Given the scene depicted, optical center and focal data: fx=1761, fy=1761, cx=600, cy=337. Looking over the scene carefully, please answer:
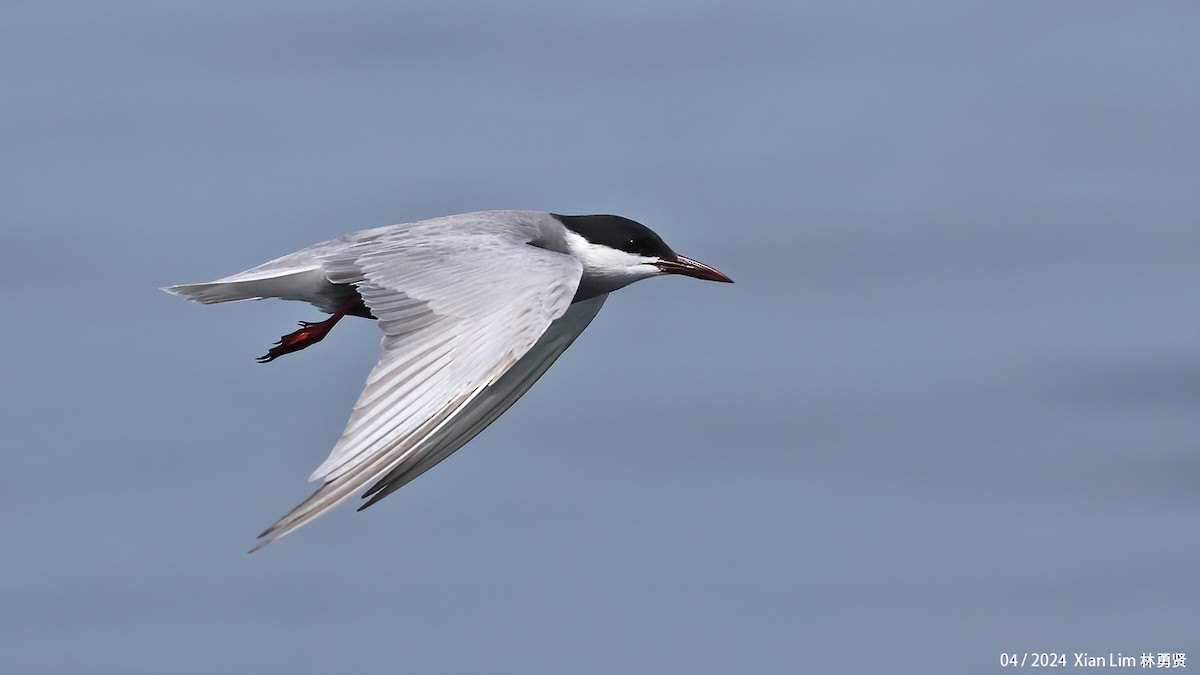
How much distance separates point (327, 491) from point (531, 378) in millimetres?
3662

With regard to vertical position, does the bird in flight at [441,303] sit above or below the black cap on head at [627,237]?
below

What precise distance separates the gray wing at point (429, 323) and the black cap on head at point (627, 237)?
2.77ft

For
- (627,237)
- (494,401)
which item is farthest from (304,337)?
(627,237)

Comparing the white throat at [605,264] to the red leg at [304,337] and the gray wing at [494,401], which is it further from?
the red leg at [304,337]

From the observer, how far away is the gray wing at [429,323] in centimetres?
813

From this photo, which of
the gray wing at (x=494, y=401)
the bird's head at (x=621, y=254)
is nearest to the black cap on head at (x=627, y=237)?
the bird's head at (x=621, y=254)

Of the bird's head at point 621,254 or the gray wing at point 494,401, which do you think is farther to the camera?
the bird's head at point 621,254

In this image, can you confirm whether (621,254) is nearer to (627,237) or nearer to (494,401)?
(627,237)

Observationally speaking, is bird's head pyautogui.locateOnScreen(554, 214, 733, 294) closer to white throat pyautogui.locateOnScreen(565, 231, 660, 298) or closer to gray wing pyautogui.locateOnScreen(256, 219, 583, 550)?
white throat pyautogui.locateOnScreen(565, 231, 660, 298)

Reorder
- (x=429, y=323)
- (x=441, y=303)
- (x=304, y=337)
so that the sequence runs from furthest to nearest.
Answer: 1. (x=304, y=337)
2. (x=441, y=303)
3. (x=429, y=323)

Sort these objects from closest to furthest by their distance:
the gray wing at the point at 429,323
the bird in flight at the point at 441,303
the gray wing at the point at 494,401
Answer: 1. the gray wing at the point at 429,323
2. the bird in flight at the point at 441,303
3. the gray wing at the point at 494,401

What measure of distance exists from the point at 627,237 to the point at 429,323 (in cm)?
281

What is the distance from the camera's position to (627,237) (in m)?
11.6

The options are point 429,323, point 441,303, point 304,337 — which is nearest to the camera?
point 429,323
